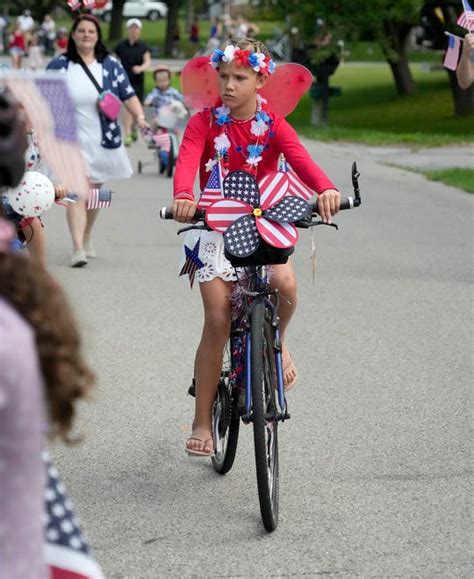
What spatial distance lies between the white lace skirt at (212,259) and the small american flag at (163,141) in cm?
1213

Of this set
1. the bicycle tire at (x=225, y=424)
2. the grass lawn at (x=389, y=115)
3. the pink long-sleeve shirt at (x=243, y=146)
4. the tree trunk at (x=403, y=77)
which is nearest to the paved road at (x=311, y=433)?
the bicycle tire at (x=225, y=424)

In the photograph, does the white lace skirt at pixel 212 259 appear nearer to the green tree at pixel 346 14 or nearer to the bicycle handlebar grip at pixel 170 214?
the bicycle handlebar grip at pixel 170 214

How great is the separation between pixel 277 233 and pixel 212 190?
0.43m

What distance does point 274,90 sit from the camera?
18.8ft

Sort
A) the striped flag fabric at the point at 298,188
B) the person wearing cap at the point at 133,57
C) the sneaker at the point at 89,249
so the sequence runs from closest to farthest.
Answer: 1. the striped flag fabric at the point at 298,188
2. the sneaker at the point at 89,249
3. the person wearing cap at the point at 133,57

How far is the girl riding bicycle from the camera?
5.25m

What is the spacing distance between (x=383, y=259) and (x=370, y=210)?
312 centimetres

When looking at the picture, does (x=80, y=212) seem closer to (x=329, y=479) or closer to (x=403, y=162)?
(x=329, y=479)

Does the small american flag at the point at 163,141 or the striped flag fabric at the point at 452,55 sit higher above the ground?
the striped flag fabric at the point at 452,55

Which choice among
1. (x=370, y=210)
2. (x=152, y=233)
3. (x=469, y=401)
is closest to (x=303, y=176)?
(x=469, y=401)

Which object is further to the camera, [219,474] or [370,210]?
[370,210]

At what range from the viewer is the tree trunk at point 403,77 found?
31859mm

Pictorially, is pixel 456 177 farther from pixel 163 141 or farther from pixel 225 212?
pixel 225 212

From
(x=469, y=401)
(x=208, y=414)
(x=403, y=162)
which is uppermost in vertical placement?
(x=208, y=414)
